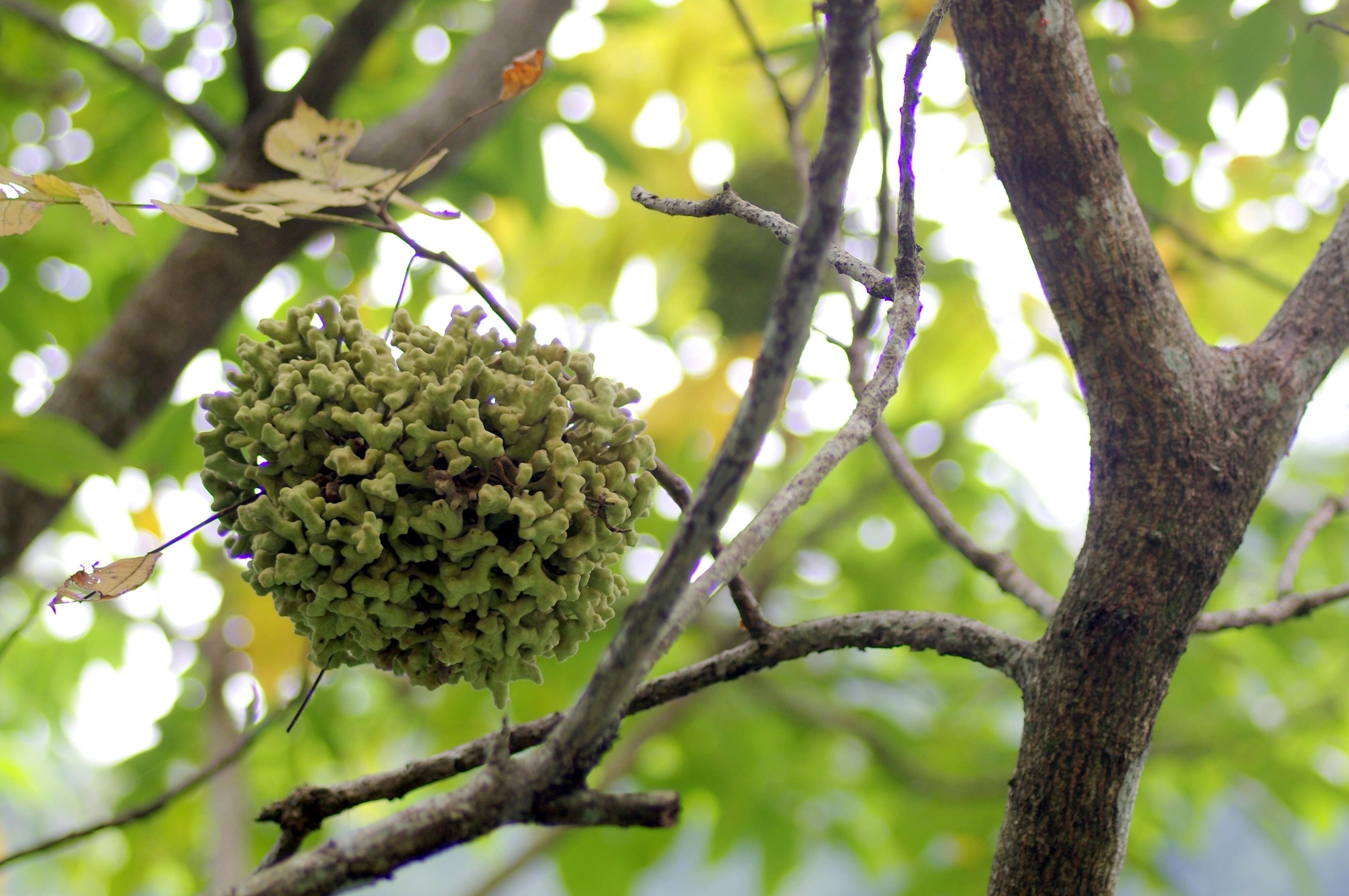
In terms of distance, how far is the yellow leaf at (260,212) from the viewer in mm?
933

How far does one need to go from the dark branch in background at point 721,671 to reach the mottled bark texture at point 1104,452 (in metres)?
0.06

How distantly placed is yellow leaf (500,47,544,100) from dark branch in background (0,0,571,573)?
980mm

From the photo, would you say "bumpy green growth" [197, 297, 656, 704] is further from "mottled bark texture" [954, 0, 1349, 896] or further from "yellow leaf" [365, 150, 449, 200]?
"mottled bark texture" [954, 0, 1349, 896]

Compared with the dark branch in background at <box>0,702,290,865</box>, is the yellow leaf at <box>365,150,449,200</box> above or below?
above

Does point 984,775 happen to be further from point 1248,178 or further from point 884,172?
point 884,172

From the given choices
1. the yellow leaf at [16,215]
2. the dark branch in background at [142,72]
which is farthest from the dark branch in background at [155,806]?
the dark branch in background at [142,72]

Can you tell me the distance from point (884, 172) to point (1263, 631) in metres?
2.41

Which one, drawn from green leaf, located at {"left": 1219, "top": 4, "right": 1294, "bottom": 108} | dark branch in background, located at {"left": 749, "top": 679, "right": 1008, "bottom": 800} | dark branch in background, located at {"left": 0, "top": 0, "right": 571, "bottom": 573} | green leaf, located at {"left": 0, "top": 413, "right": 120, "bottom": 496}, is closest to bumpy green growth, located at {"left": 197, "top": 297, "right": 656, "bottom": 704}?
green leaf, located at {"left": 0, "top": 413, "right": 120, "bottom": 496}

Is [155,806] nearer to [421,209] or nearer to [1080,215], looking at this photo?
[421,209]

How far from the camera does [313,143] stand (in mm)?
1056

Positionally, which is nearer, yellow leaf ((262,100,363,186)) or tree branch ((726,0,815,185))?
yellow leaf ((262,100,363,186))

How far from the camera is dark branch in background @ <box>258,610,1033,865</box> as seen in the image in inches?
31.7

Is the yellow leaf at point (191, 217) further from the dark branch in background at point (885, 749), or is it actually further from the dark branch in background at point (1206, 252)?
the dark branch in background at point (885, 749)

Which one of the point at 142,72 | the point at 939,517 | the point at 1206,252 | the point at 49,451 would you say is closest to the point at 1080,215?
the point at 939,517
